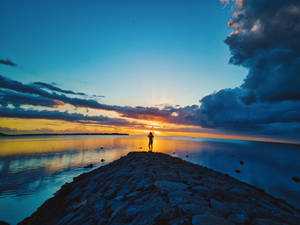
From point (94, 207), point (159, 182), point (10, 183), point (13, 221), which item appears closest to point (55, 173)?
point (10, 183)

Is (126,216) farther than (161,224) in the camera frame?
Yes

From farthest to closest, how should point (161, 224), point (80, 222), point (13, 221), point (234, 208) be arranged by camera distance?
1. point (13, 221)
2. point (80, 222)
3. point (234, 208)
4. point (161, 224)

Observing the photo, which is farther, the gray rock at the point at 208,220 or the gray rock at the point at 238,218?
the gray rock at the point at 238,218

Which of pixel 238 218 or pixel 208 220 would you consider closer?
pixel 208 220

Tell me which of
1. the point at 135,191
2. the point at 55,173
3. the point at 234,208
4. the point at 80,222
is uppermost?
the point at 234,208

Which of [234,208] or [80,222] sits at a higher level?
[234,208]

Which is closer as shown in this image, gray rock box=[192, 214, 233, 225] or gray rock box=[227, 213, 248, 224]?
gray rock box=[192, 214, 233, 225]

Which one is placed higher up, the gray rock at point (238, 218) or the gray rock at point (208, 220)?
the gray rock at point (208, 220)

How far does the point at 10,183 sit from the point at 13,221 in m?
8.25

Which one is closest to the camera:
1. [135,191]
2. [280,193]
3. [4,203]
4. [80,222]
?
[80,222]

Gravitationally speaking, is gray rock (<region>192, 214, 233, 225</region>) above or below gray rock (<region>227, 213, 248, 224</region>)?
above

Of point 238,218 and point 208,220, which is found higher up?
point 208,220

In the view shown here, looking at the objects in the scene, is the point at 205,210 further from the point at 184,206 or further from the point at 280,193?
the point at 280,193

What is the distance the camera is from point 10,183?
14461mm
